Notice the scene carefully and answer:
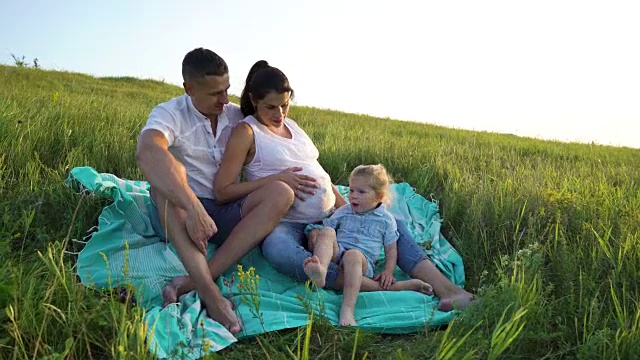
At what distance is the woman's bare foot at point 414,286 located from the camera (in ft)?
Result: 11.5

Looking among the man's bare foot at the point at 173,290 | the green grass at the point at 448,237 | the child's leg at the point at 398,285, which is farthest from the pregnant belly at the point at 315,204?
the green grass at the point at 448,237

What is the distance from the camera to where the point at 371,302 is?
334 cm

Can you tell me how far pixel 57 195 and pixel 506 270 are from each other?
2949mm

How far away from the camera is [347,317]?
3043 mm

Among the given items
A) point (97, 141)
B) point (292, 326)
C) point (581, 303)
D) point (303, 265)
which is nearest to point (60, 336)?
point (292, 326)

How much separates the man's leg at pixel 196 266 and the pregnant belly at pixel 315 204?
72 cm

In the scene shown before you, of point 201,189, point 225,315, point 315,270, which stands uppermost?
point 201,189

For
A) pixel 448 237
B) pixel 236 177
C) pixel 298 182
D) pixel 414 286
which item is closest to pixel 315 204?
pixel 298 182

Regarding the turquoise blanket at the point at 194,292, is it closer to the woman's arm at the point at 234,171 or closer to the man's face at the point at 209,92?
the woman's arm at the point at 234,171

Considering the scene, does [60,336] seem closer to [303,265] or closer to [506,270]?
[303,265]

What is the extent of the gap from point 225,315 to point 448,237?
2029 mm

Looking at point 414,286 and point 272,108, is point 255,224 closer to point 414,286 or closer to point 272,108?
point 272,108

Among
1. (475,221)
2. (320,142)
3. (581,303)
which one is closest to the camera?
(581,303)

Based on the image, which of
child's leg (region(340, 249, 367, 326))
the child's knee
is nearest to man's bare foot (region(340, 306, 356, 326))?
child's leg (region(340, 249, 367, 326))
